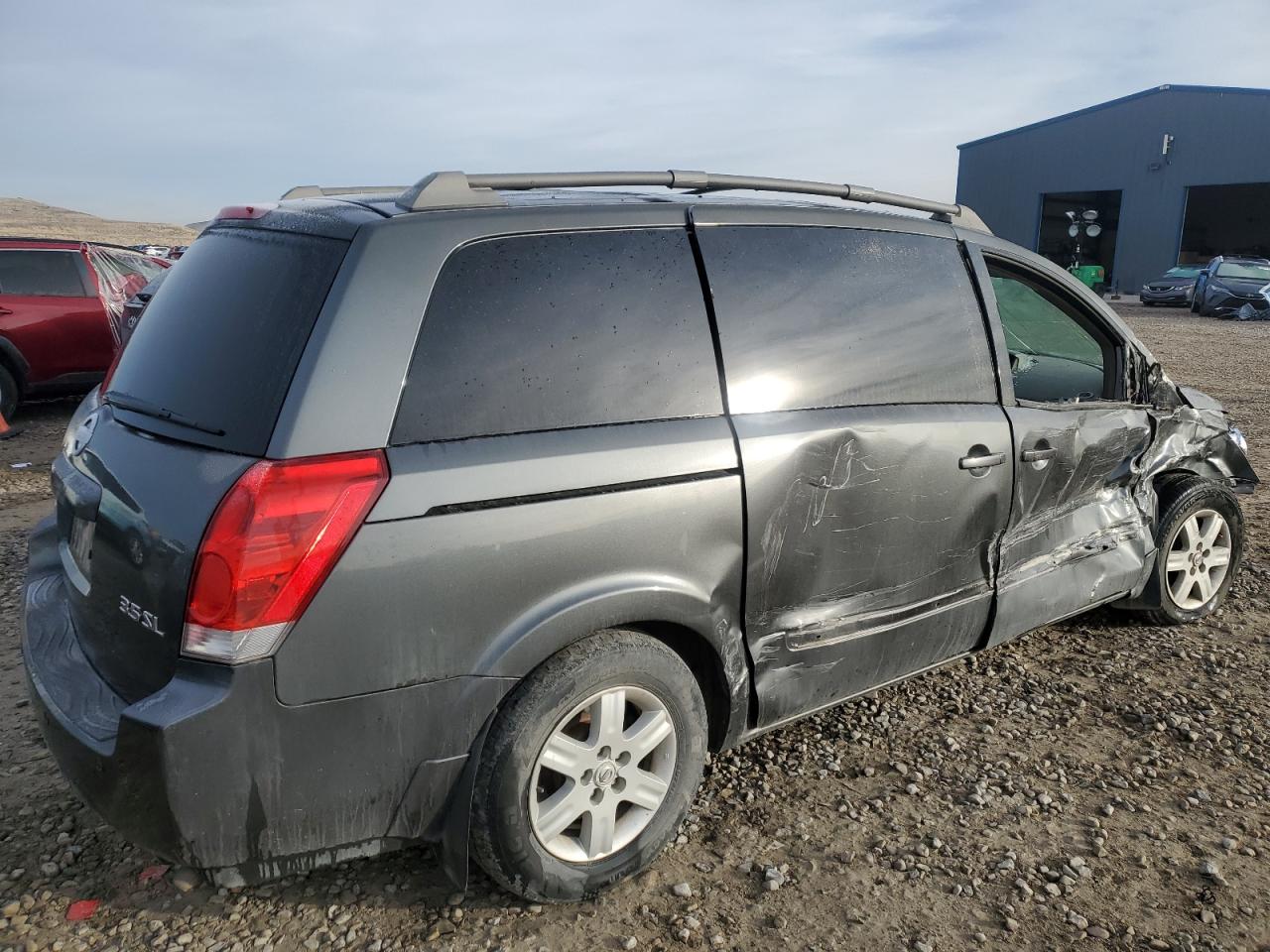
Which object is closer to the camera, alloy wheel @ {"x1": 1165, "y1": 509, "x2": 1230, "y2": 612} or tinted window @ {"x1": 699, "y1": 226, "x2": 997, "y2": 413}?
tinted window @ {"x1": 699, "y1": 226, "x2": 997, "y2": 413}

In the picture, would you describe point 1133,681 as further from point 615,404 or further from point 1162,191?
point 1162,191

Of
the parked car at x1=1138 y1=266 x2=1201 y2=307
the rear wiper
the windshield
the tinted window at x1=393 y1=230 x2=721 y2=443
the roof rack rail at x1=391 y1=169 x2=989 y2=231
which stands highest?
the roof rack rail at x1=391 y1=169 x2=989 y2=231

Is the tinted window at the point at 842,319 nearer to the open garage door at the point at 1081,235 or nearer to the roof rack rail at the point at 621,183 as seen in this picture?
the roof rack rail at the point at 621,183

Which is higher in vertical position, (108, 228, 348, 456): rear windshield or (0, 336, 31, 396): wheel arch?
(108, 228, 348, 456): rear windshield

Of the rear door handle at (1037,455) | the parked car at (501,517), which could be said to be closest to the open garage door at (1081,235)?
the rear door handle at (1037,455)

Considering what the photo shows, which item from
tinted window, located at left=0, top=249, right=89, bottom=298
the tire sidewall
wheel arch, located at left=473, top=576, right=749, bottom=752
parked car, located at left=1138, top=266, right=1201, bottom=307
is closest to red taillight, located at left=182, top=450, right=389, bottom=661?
wheel arch, located at left=473, top=576, right=749, bottom=752

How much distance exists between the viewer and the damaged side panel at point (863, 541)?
8.76ft

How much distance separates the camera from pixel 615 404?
2.43 m

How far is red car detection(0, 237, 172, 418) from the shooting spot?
8.93 meters

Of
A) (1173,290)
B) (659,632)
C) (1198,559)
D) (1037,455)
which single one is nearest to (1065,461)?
(1037,455)

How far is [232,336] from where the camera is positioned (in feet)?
7.57

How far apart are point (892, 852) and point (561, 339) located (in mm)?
1707

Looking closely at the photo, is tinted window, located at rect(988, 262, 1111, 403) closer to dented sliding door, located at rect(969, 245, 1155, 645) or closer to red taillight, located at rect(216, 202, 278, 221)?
dented sliding door, located at rect(969, 245, 1155, 645)

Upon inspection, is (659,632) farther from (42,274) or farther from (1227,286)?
(1227,286)
